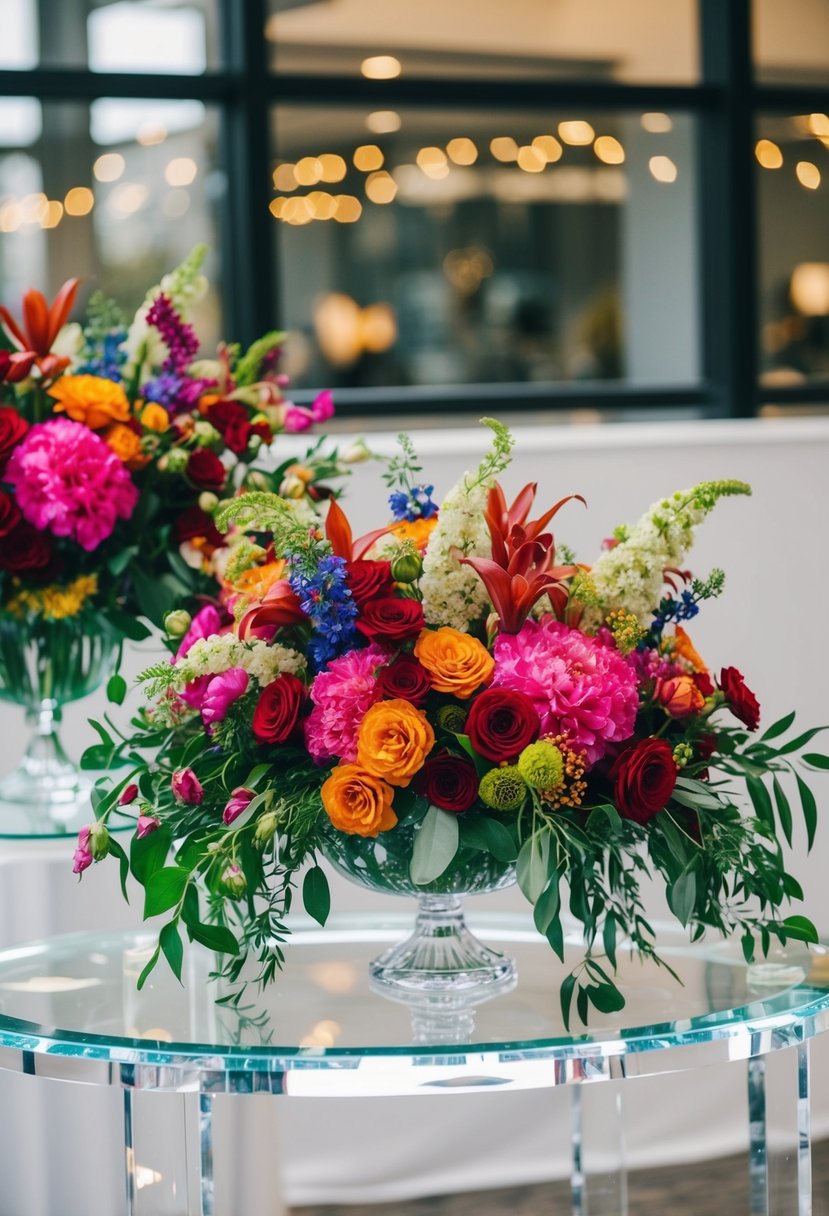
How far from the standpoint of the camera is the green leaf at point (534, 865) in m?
1.21

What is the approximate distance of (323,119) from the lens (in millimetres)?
5664

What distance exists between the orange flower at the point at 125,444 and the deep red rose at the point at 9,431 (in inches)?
3.8

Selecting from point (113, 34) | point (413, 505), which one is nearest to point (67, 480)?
point (413, 505)

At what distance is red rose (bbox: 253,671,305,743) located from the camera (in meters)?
1.28

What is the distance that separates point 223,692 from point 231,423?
2.05ft

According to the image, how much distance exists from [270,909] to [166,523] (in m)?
0.71

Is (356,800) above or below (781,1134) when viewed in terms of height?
above

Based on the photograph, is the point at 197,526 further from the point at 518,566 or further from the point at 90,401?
the point at 518,566

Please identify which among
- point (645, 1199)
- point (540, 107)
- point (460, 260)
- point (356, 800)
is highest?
point (460, 260)

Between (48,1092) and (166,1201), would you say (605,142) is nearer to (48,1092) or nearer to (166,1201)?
(48,1092)

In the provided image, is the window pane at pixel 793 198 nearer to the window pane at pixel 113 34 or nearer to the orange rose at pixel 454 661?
the window pane at pixel 113 34

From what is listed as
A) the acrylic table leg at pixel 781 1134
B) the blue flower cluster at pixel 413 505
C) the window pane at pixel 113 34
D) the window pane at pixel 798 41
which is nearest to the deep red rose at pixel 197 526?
the blue flower cluster at pixel 413 505

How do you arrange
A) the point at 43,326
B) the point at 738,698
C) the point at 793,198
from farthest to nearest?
the point at 793,198, the point at 43,326, the point at 738,698

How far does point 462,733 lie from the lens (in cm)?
128
